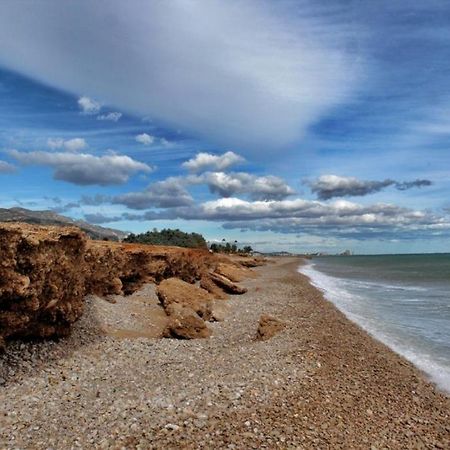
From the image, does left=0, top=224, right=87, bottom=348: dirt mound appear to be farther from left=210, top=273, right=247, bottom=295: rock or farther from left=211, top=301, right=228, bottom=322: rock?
left=210, top=273, right=247, bottom=295: rock

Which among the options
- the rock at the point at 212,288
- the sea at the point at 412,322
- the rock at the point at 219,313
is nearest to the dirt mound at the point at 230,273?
the rock at the point at 212,288

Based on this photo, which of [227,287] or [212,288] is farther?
[227,287]

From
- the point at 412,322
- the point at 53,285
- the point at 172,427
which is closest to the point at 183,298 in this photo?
the point at 53,285

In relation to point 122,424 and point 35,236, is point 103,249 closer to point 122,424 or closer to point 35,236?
point 35,236

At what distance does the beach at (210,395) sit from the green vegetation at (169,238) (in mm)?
67897

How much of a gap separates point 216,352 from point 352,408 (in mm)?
5411

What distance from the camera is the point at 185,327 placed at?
16.9 meters

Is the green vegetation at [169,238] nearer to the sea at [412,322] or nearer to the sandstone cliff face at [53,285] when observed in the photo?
the sea at [412,322]

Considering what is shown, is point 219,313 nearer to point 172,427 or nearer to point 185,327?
point 185,327

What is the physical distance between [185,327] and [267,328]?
10.7 ft

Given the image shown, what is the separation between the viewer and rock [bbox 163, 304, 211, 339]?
16.7m

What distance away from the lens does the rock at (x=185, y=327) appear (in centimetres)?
1673

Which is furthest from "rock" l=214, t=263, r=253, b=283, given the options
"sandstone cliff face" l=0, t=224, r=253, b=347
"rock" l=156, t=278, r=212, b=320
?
"sandstone cliff face" l=0, t=224, r=253, b=347

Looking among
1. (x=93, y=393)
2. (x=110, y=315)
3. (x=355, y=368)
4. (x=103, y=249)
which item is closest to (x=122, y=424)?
(x=93, y=393)
